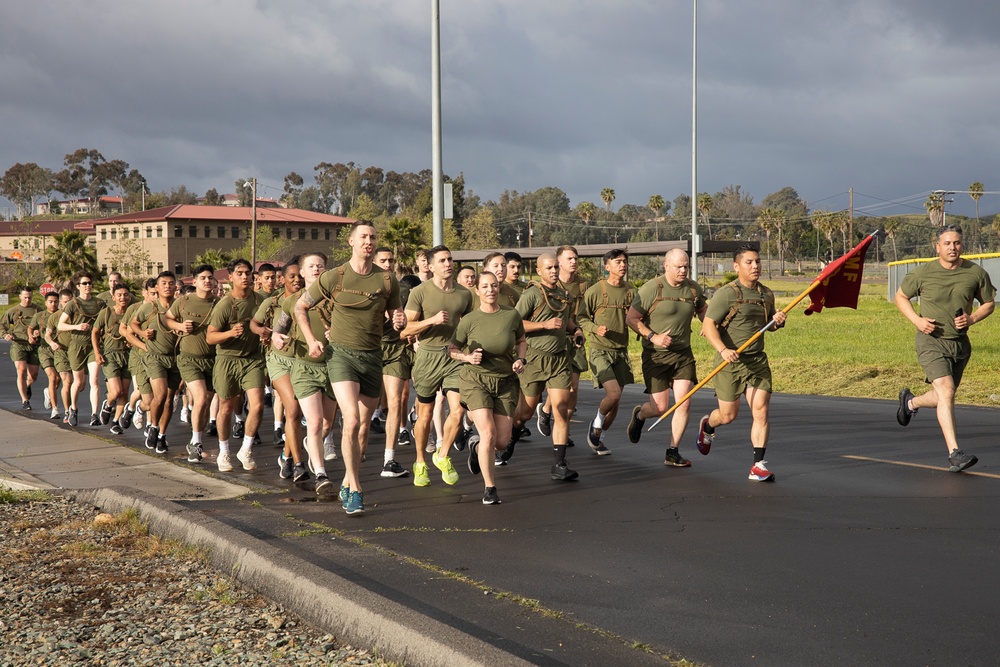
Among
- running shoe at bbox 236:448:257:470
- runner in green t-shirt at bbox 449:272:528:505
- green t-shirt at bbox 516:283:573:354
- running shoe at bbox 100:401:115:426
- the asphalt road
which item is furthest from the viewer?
running shoe at bbox 100:401:115:426

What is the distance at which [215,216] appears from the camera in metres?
99.5

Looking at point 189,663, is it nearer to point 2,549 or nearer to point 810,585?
point 2,549

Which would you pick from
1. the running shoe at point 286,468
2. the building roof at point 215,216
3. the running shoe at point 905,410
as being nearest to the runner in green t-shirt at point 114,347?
the running shoe at point 286,468

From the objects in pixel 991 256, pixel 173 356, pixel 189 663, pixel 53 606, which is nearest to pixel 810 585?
pixel 189 663

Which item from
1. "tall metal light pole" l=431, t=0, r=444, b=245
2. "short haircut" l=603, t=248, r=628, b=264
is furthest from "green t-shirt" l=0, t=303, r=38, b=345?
"short haircut" l=603, t=248, r=628, b=264

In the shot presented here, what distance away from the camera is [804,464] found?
10602mm

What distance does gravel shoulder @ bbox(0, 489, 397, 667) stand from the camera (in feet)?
16.3

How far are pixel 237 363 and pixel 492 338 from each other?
3300mm

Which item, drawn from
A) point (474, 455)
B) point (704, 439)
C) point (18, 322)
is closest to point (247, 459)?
point (474, 455)

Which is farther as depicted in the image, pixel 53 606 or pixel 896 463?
pixel 896 463

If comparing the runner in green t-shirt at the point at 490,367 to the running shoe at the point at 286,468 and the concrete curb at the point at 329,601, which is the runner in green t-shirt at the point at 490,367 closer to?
the running shoe at the point at 286,468

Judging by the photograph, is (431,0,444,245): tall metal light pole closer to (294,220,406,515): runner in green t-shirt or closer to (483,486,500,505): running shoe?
(294,220,406,515): runner in green t-shirt

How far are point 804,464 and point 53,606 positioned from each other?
6990 mm

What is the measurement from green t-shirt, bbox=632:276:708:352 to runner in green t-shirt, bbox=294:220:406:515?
2.83 meters
